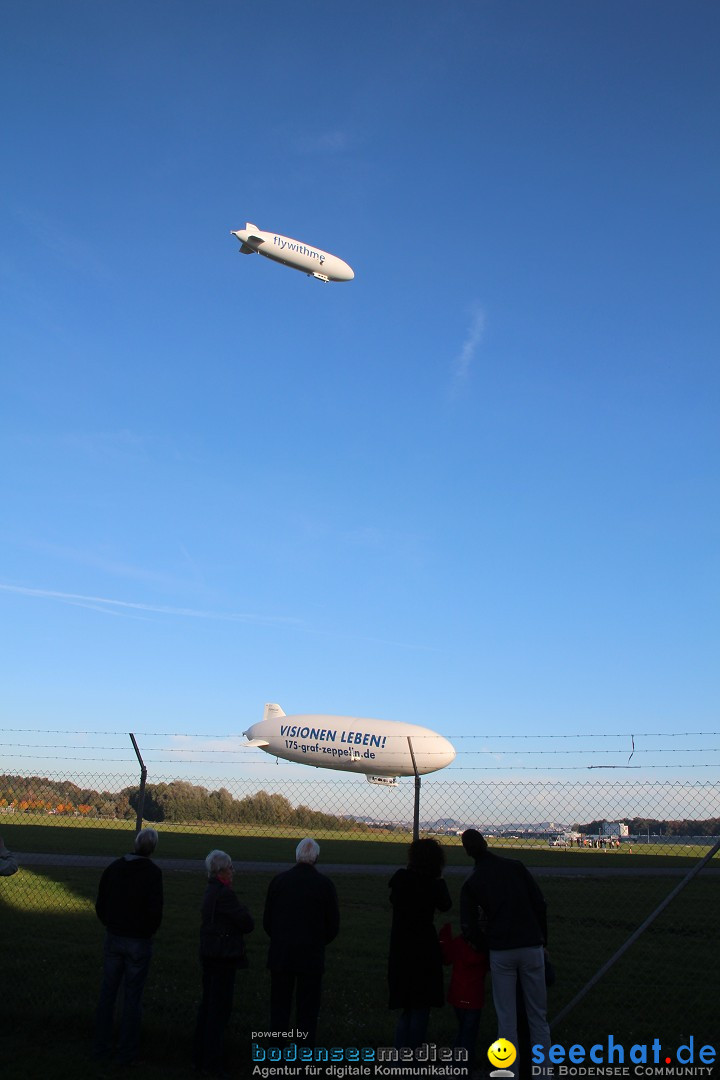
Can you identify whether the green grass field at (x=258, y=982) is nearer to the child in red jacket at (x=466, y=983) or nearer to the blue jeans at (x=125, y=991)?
the blue jeans at (x=125, y=991)

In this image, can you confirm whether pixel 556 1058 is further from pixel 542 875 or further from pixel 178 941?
pixel 542 875

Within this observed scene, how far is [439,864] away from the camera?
22.7 feet

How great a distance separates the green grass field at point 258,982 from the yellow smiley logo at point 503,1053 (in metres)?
1.27

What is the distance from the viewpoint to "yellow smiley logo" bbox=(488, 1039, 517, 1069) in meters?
6.42

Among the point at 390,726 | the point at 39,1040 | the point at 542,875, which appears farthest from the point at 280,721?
the point at 39,1040

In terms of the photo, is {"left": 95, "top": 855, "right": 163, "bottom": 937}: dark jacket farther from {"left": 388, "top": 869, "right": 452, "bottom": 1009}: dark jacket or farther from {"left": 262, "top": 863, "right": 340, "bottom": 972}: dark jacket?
{"left": 388, "top": 869, "right": 452, "bottom": 1009}: dark jacket

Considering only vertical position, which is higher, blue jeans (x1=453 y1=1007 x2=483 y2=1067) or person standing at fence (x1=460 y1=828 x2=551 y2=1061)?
person standing at fence (x1=460 y1=828 x2=551 y2=1061)

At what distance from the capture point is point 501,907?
21.1 feet

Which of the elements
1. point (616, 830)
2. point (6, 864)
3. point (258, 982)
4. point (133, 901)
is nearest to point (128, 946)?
point (133, 901)

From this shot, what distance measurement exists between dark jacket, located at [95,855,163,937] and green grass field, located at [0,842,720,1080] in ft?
3.56

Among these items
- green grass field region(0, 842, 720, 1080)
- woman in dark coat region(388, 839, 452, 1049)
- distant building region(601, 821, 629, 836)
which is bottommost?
green grass field region(0, 842, 720, 1080)

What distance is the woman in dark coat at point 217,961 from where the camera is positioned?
7.07 metres

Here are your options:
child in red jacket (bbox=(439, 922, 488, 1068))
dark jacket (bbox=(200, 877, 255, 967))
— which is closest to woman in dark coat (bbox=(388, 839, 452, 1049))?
child in red jacket (bbox=(439, 922, 488, 1068))

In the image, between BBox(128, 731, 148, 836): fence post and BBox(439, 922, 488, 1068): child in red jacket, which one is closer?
BBox(439, 922, 488, 1068): child in red jacket
